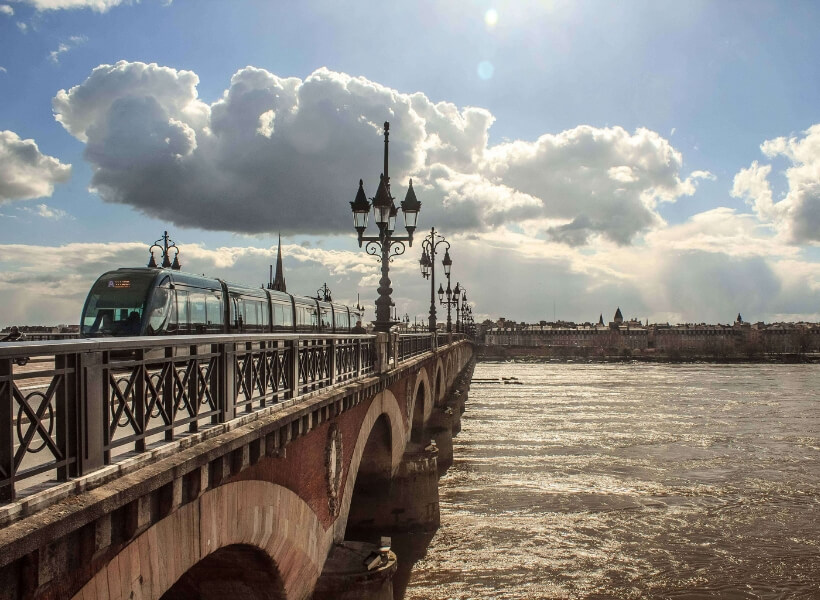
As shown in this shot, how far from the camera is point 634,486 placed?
2641 centimetres

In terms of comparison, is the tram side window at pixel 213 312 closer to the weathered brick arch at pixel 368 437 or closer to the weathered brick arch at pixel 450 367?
the weathered brick arch at pixel 368 437

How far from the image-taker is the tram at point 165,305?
1545cm

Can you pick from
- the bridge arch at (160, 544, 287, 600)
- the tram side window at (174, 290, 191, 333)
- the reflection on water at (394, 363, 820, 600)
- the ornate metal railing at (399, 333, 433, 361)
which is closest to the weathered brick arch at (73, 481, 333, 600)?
the bridge arch at (160, 544, 287, 600)

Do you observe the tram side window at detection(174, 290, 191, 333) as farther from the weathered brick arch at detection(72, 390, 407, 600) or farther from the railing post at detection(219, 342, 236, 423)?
the railing post at detection(219, 342, 236, 423)

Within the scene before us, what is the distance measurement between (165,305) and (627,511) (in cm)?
1515

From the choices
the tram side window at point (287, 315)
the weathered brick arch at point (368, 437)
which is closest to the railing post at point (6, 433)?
the weathered brick arch at point (368, 437)

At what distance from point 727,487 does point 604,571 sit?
1103 centimetres

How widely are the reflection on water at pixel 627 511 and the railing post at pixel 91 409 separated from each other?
42.5 feet

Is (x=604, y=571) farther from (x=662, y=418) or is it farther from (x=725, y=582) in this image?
(x=662, y=418)

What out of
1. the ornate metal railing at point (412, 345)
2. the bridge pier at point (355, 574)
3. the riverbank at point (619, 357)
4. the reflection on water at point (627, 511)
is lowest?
the riverbank at point (619, 357)

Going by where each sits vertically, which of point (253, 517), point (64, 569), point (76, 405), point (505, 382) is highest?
point (76, 405)

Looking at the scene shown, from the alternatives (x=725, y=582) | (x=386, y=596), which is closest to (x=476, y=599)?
(x=386, y=596)

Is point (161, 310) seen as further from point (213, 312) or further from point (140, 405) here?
point (140, 405)

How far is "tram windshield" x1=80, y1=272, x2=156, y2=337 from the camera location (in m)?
15.4
